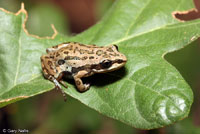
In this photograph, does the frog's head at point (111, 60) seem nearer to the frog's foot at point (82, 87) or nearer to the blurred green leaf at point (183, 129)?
the frog's foot at point (82, 87)

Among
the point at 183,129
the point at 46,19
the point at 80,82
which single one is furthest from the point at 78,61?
the point at 46,19

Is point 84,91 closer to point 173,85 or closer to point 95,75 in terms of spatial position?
point 95,75

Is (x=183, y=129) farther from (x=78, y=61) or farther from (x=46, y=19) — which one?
(x=46, y=19)

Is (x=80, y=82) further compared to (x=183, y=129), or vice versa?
(x=183, y=129)

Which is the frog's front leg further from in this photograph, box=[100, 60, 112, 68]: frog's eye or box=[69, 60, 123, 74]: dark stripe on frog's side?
box=[100, 60, 112, 68]: frog's eye

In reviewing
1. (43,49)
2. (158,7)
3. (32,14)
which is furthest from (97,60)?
(32,14)

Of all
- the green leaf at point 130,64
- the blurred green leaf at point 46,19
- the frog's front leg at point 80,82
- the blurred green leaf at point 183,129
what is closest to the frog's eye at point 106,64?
the green leaf at point 130,64

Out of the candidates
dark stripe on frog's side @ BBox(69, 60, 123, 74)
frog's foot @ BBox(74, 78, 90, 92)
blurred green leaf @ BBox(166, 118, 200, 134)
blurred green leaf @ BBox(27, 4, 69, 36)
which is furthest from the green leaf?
blurred green leaf @ BBox(27, 4, 69, 36)
